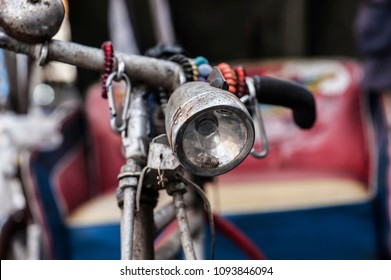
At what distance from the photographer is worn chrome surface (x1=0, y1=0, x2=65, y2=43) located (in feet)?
1.92

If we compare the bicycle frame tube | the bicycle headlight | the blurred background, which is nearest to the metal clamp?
the bicycle frame tube

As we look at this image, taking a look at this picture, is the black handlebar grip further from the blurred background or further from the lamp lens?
the blurred background

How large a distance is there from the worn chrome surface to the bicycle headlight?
0.17 metres

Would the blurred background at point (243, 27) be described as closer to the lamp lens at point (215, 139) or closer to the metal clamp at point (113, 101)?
the metal clamp at point (113, 101)

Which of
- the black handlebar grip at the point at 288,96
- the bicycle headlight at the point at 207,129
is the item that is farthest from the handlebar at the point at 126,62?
the bicycle headlight at the point at 207,129

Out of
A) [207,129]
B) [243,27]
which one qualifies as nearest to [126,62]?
[207,129]

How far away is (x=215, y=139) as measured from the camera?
55 centimetres

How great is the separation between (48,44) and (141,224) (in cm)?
24

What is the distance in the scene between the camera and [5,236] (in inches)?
46.5

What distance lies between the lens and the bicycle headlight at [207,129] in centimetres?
50

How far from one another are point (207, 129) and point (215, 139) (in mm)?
15

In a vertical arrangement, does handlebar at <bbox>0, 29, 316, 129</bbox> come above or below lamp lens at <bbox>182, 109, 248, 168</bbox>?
above

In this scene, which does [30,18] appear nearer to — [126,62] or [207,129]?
[126,62]

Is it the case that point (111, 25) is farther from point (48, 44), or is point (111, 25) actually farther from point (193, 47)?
point (48, 44)
